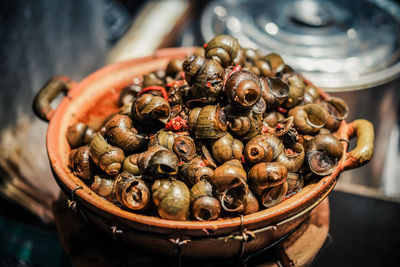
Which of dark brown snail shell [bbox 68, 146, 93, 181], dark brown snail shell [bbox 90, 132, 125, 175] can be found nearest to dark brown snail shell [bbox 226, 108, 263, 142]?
dark brown snail shell [bbox 90, 132, 125, 175]

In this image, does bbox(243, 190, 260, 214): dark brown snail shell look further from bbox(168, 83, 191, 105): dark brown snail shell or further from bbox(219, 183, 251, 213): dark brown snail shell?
bbox(168, 83, 191, 105): dark brown snail shell

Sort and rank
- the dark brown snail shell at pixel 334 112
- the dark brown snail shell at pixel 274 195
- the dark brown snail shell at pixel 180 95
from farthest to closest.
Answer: the dark brown snail shell at pixel 334 112, the dark brown snail shell at pixel 180 95, the dark brown snail shell at pixel 274 195

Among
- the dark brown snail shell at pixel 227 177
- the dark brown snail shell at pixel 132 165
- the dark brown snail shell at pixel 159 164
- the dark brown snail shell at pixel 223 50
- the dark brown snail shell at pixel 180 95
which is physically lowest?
the dark brown snail shell at pixel 132 165

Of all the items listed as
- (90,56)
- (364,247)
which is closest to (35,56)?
(90,56)

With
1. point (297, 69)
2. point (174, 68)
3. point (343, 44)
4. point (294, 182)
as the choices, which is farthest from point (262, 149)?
point (343, 44)

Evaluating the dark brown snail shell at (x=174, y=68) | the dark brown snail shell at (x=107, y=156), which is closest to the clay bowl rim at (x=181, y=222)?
the dark brown snail shell at (x=107, y=156)

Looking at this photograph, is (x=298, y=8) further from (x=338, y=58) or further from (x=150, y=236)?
(x=150, y=236)

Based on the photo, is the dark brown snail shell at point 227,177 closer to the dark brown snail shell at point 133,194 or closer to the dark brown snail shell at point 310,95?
the dark brown snail shell at point 133,194
